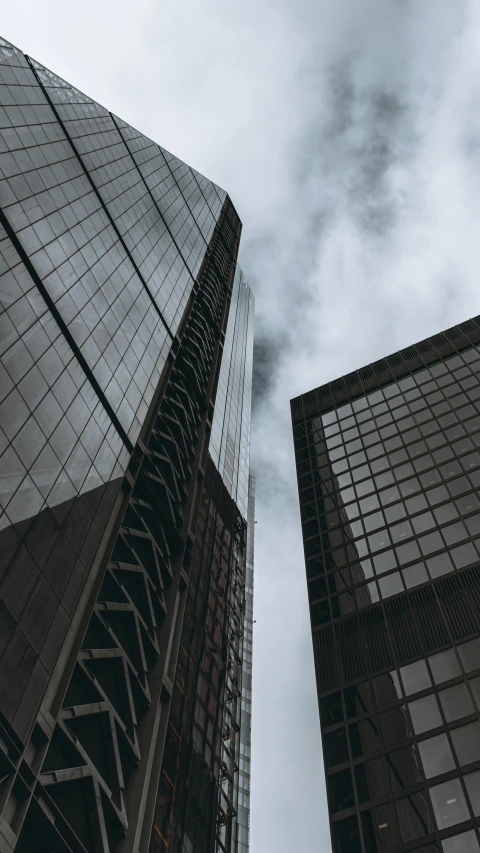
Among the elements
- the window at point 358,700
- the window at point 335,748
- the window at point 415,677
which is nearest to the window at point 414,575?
the window at point 415,677

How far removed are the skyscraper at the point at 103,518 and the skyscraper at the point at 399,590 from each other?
702 centimetres

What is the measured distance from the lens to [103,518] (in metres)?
31.0

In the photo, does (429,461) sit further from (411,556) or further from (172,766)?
(172,766)

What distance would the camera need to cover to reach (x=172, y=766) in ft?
108

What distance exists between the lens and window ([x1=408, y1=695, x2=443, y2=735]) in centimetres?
3141

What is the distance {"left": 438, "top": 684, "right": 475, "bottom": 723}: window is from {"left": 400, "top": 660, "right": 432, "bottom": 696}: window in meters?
1.09

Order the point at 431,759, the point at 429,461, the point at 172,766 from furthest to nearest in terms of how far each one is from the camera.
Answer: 1. the point at 429,461
2. the point at 172,766
3. the point at 431,759

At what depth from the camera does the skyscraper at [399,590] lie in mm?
29484

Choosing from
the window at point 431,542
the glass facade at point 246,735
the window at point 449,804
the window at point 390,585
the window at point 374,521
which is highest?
the window at point 374,521

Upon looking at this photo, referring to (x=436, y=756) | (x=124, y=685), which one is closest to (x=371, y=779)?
(x=436, y=756)

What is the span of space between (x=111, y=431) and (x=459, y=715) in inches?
816

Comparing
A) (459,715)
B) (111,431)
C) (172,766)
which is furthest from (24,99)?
(459,715)

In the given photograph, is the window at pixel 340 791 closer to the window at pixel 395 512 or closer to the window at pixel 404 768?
the window at pixel 404 768

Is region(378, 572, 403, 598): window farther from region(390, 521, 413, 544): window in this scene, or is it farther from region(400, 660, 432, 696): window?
region(400, 660, 432, 696): window
